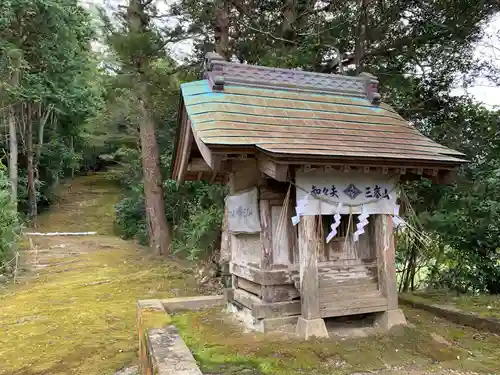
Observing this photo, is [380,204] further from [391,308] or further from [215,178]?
[215,178]

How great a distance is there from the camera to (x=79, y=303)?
8633mm

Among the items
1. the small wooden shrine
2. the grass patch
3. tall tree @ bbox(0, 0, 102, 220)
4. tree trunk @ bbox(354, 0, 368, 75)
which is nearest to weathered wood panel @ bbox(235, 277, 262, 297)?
the small wooden shrine

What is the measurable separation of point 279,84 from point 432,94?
16.1 ft

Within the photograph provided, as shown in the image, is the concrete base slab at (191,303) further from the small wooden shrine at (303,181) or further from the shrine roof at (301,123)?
the shrine roof at (301,123)

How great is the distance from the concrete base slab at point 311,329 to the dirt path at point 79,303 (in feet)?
8.17

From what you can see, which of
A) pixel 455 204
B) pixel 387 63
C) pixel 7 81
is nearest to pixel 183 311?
pixel 455 204

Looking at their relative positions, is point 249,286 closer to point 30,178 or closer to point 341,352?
point 341,352

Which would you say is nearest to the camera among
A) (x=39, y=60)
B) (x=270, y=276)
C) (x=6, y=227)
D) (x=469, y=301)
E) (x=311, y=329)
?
(x=311, y=329)

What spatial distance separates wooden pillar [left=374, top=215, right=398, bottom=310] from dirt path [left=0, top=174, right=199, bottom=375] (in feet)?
11.2

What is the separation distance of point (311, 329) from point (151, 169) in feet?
31.1

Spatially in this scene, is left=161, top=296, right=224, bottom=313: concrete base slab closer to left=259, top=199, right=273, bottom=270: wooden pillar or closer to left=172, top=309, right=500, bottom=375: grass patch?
left=172, top=309, right=500, bottom=375: grass patch

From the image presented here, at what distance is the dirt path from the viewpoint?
18.5ft

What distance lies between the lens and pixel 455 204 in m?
7.40

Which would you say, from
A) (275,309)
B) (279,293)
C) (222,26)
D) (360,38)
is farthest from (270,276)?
(222,26)
